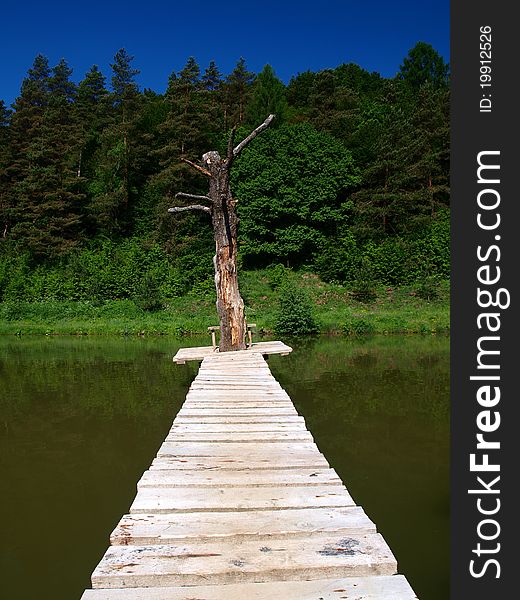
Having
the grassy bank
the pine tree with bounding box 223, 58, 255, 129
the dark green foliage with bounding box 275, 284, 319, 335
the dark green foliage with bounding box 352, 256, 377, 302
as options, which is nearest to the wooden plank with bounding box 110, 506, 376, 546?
the dark green foliage with bounding box 275, 284, 319, 335

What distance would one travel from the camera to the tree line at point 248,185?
29094 mm

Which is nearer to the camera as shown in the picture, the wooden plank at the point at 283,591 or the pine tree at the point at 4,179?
the wooden plank at the point at 283,591

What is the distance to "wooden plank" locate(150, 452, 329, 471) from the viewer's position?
384cm

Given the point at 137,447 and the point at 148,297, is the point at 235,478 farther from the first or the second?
the point at 148,297

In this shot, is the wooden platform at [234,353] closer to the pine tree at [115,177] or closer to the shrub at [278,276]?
the shrub at [278,276]

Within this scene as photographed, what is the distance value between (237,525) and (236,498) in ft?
1.35

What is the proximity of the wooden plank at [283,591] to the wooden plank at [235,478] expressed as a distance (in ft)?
3.76

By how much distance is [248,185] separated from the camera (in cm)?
2986

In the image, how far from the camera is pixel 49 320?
24.6 metres

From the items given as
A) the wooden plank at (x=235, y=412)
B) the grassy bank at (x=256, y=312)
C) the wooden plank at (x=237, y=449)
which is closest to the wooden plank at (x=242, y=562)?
the wooden plank at (x=237, y=449)

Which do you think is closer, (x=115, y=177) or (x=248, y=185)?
(x=248, y=185)

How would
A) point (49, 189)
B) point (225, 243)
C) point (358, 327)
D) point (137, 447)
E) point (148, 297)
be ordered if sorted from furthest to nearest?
point (49, 189)
point (148, 297)
point (358, 327)
point (225, 243)
point (137, 447)

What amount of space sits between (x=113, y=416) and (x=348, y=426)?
3.70 metres

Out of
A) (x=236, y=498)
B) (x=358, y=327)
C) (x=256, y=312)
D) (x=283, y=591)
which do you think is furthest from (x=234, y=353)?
(x=256, y=312)
